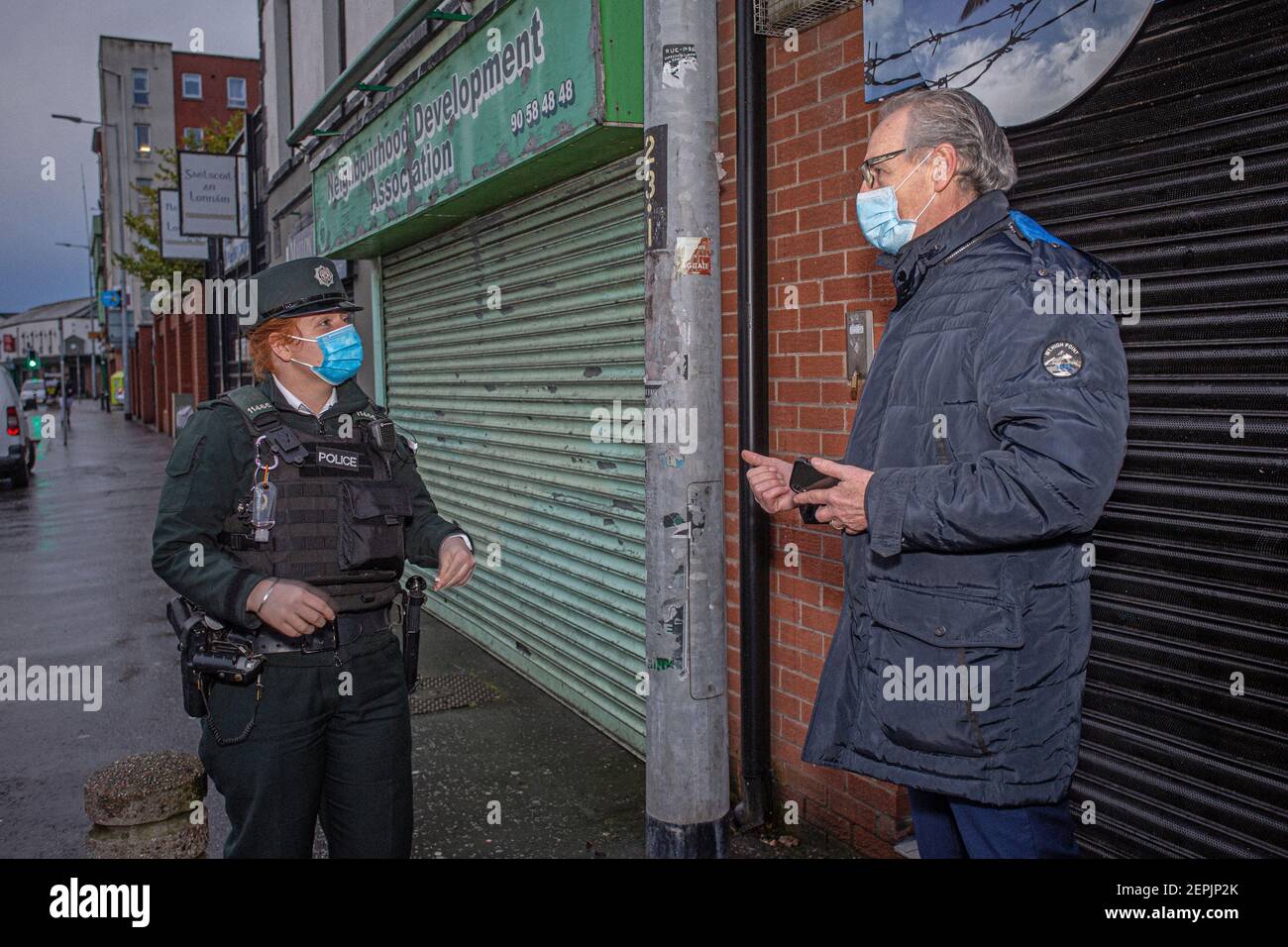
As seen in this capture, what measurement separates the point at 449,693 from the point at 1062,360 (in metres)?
5.08

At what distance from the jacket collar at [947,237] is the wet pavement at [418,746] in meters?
2.50

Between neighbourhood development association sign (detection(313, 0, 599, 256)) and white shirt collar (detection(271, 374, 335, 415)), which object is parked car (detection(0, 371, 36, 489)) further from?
white shirt collar (detection(271, 374, 335, 415))

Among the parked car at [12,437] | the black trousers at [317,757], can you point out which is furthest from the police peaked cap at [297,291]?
the parked car at [12,437]

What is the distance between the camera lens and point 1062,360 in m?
2.01

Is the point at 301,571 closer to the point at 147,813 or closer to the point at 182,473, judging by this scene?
the point at 182,473

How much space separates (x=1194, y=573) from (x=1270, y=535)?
244 millimetres

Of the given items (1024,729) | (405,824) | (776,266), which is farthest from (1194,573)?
(405,824)

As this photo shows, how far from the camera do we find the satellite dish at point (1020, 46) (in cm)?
298

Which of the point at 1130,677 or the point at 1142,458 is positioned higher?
the point at 1142,458

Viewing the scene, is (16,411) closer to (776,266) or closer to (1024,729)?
(776,266)

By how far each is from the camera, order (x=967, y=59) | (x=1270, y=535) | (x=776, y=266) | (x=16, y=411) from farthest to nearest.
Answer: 1. (x=16, y=411)
2. (x=776, y=266)
3. (x=967, y=59)
4. (x=1270, y=535)

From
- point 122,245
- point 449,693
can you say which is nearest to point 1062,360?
point 449,693

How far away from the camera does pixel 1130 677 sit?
302 centimetres

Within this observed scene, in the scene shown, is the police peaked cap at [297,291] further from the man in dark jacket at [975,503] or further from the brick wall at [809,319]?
the brick wall at [809,319]
